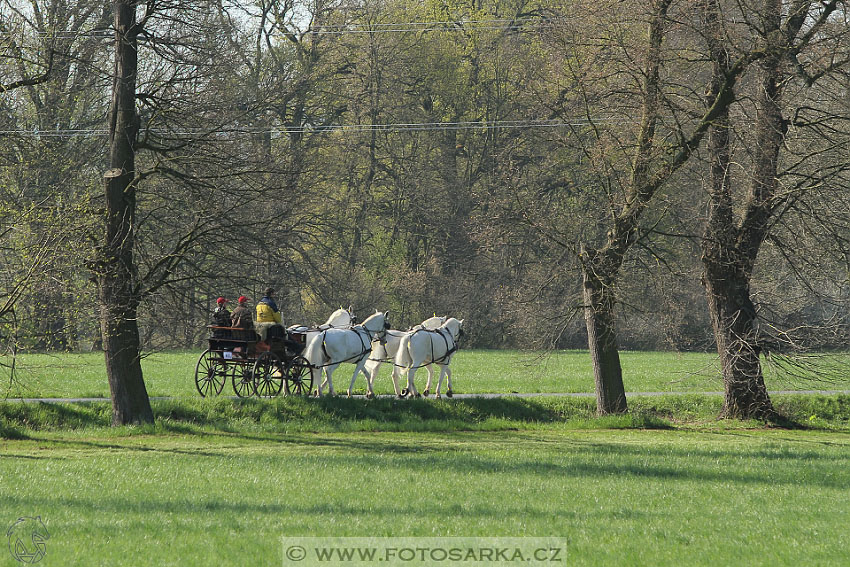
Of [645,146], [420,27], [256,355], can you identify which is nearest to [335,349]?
[256,355]

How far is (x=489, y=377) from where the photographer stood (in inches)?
1230

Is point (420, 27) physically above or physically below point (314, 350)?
above

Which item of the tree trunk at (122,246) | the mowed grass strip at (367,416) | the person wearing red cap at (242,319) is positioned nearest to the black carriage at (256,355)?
the person wearing red cap at (242,319)

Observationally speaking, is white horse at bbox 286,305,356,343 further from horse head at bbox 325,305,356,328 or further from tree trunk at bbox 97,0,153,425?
tree trunk at bbox 97,0,153,425

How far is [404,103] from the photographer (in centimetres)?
5116

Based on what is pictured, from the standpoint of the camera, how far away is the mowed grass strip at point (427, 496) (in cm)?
823

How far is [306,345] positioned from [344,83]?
2820 cm

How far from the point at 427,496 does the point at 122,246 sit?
367 inches

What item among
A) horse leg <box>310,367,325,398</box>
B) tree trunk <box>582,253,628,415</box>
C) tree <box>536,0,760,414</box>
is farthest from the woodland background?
horse leg <box>310,367,325,398</box>

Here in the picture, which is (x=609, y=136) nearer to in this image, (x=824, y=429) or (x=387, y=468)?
(x=824, y=429)

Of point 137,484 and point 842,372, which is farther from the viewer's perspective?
point 842,372

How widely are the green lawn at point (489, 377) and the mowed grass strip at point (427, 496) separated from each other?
432cm

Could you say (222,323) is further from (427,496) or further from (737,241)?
(427,496)

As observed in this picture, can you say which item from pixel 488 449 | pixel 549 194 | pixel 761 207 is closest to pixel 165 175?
pixel 488 449
